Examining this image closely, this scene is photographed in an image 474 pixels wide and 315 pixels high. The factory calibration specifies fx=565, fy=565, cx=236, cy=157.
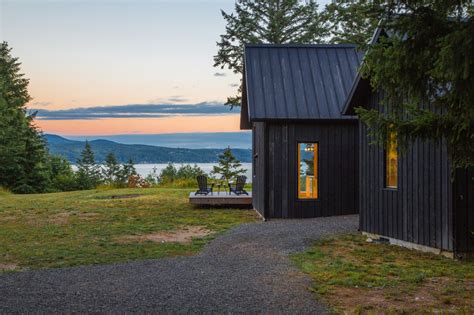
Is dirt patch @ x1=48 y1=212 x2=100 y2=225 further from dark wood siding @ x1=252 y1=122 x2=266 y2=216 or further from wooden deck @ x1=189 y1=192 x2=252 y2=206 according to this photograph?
dark wood siding @ x1=252 y1=122 x2=266 y2=216

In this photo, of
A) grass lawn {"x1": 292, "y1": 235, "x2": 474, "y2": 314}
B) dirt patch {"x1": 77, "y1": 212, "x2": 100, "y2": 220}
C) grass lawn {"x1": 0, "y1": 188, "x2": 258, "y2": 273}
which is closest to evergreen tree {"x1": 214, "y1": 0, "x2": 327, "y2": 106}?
grass lawn {"x1": 0, "y1": 188, "x2": 258, "y2": 273}

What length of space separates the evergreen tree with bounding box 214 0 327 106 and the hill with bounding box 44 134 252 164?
14.9m

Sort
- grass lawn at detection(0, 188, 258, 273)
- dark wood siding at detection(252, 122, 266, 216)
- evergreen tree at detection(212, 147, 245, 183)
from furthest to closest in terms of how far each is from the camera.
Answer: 1. evergreen tree at detection(212, 147, 245, 183)
2. dark wood siding at detection(252, 122, 266, 216)
3. grass lawn at detection(0, 188, 258, 273)

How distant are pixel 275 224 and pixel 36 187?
31.3m

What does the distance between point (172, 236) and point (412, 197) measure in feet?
17.9

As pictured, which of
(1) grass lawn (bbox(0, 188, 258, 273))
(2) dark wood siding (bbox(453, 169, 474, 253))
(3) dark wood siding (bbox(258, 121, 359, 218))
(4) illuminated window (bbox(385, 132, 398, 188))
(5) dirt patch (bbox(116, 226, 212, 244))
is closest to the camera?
(2) dark wood siding (bbox(453, 169, 474, 253))

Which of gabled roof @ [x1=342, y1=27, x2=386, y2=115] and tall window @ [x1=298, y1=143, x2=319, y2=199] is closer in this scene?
gabled roof @ [x1=342, y1=27, x2=386, y2=115]

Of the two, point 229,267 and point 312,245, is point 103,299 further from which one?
point 312,245

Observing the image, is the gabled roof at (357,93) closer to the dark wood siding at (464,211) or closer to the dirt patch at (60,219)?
the dark wood siding at (464,211)

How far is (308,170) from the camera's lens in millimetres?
17391

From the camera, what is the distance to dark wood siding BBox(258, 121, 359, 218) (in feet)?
53.1

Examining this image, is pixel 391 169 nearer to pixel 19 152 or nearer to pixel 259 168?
pixel 259 168

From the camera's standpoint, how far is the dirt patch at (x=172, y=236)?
12352 mm

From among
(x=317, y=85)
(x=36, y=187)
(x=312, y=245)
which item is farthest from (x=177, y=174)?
(x=312, y=245)
